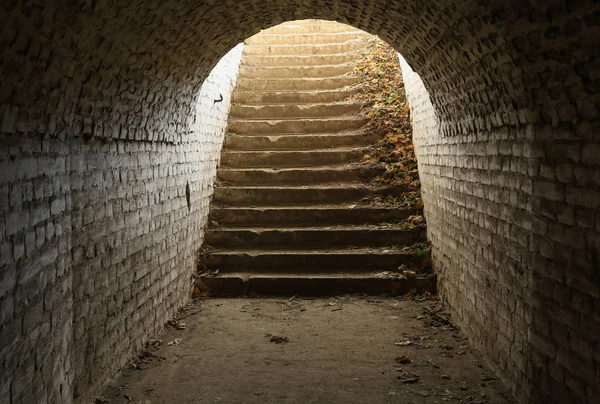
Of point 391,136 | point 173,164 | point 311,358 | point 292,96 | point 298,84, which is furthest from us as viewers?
point 298,84

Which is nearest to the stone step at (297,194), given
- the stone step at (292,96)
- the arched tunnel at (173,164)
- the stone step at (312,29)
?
the arched tunnel at (173,164)

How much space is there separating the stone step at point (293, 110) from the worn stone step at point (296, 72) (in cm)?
113

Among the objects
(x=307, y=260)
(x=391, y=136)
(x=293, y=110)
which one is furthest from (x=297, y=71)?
(x=307, y=260)

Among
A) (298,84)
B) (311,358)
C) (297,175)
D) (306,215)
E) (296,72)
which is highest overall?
(296,72)

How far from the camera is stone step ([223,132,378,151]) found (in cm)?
951

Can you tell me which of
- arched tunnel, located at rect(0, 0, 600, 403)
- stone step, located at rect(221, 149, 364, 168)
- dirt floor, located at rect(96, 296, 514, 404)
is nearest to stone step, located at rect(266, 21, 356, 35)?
stone step, located at rect(221, 149, 364, 168)

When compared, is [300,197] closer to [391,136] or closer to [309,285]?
[309,285]

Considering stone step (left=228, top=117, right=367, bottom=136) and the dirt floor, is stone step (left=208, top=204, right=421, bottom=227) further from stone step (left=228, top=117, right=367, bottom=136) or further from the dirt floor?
stone step (left=228, top=117, right=367, bottom=136)

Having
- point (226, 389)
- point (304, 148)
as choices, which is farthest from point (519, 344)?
point (304, 148)

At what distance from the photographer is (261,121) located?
1009 cm

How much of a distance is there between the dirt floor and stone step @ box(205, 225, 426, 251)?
42.3 inches

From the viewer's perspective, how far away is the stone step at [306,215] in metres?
8.27

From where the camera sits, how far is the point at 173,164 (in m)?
6.56

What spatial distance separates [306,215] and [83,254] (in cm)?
464
